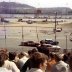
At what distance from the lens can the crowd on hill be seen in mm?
5898

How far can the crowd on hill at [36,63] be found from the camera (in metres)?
5.90

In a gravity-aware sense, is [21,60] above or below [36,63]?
below

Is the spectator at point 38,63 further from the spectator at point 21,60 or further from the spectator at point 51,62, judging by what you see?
the spectator at point 21,60

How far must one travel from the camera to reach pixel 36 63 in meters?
5.88

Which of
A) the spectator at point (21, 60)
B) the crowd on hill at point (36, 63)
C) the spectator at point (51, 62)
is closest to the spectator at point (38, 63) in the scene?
the crowd on hill at point (36, 63)

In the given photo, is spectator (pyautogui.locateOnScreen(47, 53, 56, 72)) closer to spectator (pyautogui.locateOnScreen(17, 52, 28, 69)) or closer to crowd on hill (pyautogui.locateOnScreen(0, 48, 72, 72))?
crowd on hill (pyautogui.locateOnScreen(0, 48, 72, 72))

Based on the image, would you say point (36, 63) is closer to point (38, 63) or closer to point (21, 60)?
point (38, 63)

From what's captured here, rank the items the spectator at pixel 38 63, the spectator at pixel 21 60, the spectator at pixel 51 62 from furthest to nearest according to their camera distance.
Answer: the spectator at pixel 21 60 → the spectator at pixel 51 62 → the spectator at pixel 38 63

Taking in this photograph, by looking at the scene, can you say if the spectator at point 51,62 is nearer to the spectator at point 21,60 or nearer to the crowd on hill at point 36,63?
the crowd on hill at point 36,63

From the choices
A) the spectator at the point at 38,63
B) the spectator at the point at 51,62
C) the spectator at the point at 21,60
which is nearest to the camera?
the spectator at the point at 38,63

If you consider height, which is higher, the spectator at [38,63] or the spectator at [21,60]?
the spectator at [38,63]

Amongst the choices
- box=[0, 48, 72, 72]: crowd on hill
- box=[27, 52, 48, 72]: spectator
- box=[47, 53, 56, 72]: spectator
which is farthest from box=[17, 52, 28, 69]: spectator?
box=[27, 52, 48, 72]: spectator

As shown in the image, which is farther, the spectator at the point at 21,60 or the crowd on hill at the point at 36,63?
the spectator at the point at 21,60

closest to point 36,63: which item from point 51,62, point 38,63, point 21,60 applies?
point 38,63
